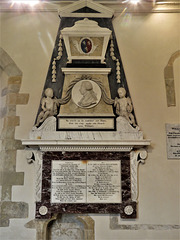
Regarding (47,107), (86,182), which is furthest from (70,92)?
(86,182)

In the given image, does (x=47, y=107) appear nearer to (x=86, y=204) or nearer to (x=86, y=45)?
(x=86, y=45)

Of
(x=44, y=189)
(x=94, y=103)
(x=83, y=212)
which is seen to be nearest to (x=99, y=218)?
(x=83, y=212)

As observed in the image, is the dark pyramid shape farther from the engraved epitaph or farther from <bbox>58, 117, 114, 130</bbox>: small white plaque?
<bbox>58, 117, 114, 130</bbox>: small white plaque

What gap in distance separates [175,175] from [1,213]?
92.1 inches

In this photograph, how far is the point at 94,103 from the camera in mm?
4109

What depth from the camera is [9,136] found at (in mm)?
4082

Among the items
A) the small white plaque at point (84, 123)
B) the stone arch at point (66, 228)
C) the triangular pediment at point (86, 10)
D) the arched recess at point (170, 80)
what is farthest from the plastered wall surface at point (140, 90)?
the small white plaque at point (84, 123)

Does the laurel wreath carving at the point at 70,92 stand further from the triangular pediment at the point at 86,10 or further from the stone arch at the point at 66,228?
the stone arch at the point at 66,228

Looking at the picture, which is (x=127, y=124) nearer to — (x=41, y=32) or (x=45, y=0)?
(x=41, y=32)

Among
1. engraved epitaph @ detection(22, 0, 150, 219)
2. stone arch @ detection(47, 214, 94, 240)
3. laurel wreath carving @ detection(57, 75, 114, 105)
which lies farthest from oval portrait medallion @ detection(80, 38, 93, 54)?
stone arch @ detection(47, 214, 94, 240)

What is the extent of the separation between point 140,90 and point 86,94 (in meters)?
0.78

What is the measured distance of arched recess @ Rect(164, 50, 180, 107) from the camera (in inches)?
166

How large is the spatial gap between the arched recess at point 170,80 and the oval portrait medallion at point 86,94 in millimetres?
993

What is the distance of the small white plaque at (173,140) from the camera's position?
4027 mm
